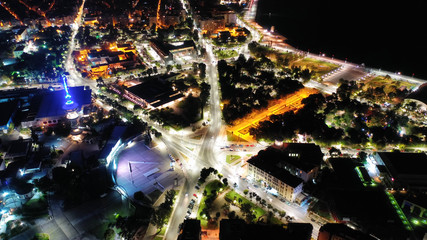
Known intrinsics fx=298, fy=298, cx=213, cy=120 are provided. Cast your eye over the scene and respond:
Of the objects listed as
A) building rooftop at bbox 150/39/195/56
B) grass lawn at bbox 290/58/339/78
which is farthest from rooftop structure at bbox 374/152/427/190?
building rooftop at bbox 150/39/195/56

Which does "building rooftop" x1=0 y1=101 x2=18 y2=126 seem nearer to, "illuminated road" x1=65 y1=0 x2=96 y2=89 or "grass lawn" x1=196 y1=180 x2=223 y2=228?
"illuminated road" x1=65 y1=0 x2=96 y2=89

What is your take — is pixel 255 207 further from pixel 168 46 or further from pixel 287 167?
pixel 168 46

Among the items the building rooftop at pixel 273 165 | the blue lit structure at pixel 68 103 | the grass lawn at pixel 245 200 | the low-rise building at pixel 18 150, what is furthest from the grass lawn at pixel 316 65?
the low-rise building at pixel 18 150

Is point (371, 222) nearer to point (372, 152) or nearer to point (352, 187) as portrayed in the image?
point (352, 187)

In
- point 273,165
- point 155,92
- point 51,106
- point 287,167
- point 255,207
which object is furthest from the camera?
point 155,92

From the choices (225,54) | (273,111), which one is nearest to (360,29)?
(225,54)

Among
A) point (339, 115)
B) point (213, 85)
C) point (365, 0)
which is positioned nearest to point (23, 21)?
point (213, 85)
